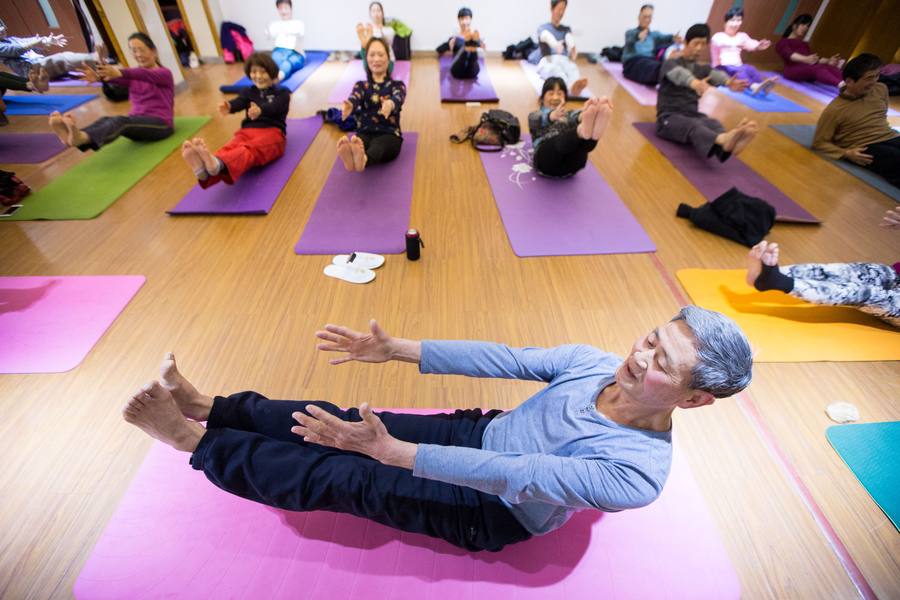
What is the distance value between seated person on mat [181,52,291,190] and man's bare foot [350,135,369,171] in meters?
0.77

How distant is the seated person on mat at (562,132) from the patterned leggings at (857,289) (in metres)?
1.50

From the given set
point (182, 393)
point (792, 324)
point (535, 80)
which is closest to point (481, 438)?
point (182, 393)

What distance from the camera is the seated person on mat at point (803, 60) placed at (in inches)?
223

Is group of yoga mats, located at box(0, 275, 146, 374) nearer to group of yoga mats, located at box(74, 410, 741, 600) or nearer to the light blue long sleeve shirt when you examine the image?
group of yoga mats, located at box(74, 410, 741, 600)

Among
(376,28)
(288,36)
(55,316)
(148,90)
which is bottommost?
(55,316)

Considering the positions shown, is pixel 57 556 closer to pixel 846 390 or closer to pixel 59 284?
pixel 59 284

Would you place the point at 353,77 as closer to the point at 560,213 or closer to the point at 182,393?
the point at 560,213

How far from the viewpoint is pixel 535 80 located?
5.50m

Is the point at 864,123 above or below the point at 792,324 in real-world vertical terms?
above

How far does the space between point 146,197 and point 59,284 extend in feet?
3.44

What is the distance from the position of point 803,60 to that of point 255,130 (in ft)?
24.7

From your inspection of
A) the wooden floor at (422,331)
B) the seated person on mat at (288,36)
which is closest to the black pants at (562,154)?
the wooden floor at (422,331)

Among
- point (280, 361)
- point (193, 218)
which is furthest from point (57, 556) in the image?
point (193, 218)

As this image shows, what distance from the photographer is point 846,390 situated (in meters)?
1.85
